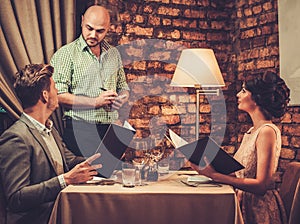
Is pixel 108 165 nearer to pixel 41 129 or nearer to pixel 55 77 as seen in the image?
pixel 41 129

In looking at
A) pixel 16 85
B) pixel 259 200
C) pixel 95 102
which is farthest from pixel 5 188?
pixel 259 200

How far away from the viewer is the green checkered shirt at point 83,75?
3.06 meters

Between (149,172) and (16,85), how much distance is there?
81 cm

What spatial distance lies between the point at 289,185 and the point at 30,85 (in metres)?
1.49

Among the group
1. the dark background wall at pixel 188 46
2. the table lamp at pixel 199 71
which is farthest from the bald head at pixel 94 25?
the table lamp at pixel 199 71

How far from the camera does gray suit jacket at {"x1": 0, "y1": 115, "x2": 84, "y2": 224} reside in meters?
2.04

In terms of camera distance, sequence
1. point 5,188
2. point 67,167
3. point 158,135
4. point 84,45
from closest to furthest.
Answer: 1. point 5,188
2. point 67,167
3. point 84,45
4. point 158,135

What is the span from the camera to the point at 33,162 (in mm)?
2135

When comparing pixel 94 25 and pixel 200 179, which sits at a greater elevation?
pixel 94 25

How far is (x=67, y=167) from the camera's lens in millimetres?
2479

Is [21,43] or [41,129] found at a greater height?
[21,43]

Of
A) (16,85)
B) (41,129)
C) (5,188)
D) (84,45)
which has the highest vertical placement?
(84,45)

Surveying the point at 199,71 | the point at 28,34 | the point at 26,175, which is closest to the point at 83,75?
the point at 28,34

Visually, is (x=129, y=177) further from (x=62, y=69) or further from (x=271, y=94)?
(x=62, y=69)
